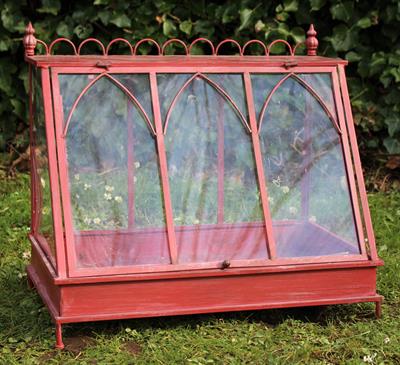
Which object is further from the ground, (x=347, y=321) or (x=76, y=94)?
(x=76, y=94)

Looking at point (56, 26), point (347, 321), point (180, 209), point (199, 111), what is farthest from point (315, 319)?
point (56, 26)

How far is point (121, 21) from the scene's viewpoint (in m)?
6.02

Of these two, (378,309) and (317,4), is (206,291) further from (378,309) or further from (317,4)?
(317,4)

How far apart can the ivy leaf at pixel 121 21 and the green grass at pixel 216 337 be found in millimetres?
2272

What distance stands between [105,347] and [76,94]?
1.07 m

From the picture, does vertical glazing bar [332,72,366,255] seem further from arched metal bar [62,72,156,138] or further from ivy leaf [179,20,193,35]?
ivy leaf [179,20,193,35]

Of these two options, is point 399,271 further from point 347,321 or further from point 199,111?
point 199,111

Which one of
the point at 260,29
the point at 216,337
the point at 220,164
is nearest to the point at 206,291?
the point at 216,337

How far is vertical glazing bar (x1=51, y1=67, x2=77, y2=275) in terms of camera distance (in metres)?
3.60

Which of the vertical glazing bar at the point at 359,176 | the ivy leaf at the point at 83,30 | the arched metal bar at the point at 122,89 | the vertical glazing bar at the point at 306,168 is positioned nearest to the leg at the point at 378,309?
the vertical glazing bar at the point at 359,176

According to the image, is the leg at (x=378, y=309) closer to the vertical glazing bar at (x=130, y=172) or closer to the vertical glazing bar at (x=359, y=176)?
the vertical glazing bar at (x=359, y=176)

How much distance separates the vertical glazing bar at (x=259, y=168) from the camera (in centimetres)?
385

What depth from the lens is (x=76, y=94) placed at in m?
3.78

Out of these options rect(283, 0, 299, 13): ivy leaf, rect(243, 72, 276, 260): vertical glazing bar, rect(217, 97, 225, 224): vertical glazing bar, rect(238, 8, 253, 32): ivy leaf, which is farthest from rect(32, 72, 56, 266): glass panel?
rect(283, 0, 299, 13): ivy leaf
